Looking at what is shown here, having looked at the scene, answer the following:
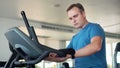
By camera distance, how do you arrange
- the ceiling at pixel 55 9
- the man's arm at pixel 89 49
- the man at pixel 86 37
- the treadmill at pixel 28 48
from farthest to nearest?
the ceiling at pixel 55 9
the man at pixel 86 37
the man's arm at pixel 89 49
the treadmill at pixel 28 48

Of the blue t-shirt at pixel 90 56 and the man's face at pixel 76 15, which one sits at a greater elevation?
the man's face at pixel 76 15

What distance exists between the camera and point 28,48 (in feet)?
3.76

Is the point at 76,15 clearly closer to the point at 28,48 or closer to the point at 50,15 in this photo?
the point at 28,48

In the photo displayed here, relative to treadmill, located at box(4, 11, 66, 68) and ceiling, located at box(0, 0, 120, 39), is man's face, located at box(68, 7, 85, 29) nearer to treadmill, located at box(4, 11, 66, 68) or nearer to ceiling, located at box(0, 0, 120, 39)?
treadmill, located at box(4, 11, 66, 68)

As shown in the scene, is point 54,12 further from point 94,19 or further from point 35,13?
point 94,19

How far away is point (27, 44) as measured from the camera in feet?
3.73

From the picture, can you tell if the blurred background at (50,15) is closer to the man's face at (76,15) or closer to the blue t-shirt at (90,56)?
the blue t-shirt at (90,56)

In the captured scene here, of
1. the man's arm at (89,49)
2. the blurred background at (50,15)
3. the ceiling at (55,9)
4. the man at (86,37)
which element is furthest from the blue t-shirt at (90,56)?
the ceiling at (55,9)

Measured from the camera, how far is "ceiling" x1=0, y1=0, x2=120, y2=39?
660 cm

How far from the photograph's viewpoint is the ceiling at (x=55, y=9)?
6.60 m

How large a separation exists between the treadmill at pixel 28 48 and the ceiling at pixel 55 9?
5.32 metres

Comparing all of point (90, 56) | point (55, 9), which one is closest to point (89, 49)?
point (90, 56)

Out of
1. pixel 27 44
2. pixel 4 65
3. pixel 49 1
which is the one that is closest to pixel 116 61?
pixel 4 65

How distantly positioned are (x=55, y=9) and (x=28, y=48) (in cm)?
618
